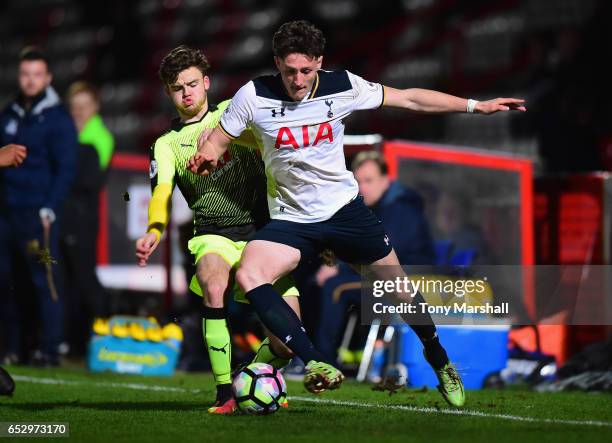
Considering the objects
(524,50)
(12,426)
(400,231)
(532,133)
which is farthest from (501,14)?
→ (12,426)

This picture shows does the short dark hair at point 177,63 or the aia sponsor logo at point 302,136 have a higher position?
the short dark hair at point 177,63

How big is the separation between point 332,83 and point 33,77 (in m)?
4.80

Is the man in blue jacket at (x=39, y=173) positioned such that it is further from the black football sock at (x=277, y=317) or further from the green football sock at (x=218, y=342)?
the black football sock at (x=277, y=317)

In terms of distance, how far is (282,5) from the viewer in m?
21.4

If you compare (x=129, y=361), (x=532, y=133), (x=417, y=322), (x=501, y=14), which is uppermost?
(x=501, y=14)

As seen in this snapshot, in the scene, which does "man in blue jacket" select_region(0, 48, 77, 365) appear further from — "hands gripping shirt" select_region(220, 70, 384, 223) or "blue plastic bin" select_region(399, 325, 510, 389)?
"hands gripping shirt" select_region(220, 70, 384, 223)

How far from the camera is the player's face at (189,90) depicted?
7004 millimetres

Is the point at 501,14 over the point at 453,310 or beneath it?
over

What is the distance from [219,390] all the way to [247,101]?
1563 mm

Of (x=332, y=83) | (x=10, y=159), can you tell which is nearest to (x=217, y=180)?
(x=332, y=83)

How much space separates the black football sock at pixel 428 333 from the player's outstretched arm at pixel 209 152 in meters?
1.39

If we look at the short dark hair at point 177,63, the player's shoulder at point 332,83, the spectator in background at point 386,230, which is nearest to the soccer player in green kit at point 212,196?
the short dark hair at point 177,63

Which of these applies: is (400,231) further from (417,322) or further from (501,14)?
(501,14)

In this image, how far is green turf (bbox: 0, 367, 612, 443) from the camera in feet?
18.8
